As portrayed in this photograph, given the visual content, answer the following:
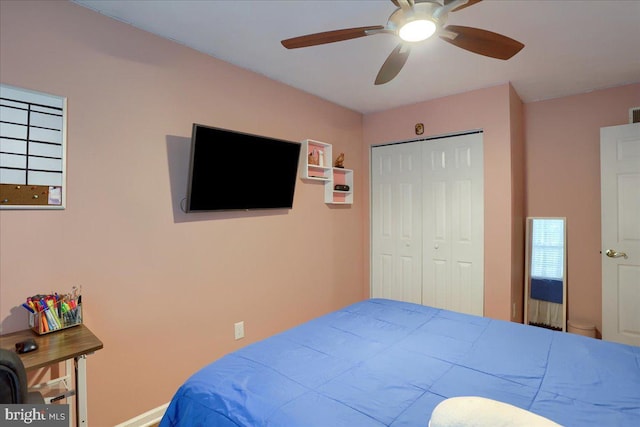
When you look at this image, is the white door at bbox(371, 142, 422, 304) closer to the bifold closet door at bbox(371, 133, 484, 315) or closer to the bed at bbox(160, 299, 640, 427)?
the bifold closet door at bbox(371, 133, 484, 315)

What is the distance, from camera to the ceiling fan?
52.1 inches

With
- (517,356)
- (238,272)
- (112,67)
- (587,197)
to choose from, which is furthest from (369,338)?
(587,197)

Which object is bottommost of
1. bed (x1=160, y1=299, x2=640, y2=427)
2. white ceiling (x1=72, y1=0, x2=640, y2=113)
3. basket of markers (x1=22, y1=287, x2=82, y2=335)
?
bed (x1=160, y1=299, x2=640, y2=427)

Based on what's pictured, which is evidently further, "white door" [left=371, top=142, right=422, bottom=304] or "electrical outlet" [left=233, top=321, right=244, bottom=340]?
"white door" [left=371, top=142, right=422, bottom=304]

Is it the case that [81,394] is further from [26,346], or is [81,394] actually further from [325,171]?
[325,171]

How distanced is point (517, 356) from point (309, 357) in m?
0.96

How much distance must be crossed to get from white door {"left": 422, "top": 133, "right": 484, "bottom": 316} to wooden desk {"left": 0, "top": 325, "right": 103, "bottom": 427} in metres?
2.92

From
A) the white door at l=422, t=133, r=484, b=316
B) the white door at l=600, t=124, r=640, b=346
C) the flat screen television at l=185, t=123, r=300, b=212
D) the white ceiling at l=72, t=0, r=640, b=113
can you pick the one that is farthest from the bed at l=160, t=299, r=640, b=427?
the white ceiling at l=72, t=0, r=640, b=113

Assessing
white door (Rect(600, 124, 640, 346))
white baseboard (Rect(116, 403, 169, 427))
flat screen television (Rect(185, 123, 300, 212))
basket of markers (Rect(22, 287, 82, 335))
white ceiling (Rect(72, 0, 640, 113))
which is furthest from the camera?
white door (Rect(600, 124, 640, 346))

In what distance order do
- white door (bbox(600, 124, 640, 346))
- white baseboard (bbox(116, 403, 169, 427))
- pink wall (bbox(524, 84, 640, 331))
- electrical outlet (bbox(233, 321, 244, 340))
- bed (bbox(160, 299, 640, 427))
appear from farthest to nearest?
pink wall (bbox(524, 84, 640, 331)) < white door (bbox(600, 124, 640, 346)) < electrical outlet (bbox(233, 321, 244, 340)) < white baseboard (bbox(116, 403, 169, 427)) < bed (bbox(160, 299, 640, 427))

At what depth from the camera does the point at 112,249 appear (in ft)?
6.32

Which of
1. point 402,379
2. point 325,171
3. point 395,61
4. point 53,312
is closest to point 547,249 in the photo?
point 325,171

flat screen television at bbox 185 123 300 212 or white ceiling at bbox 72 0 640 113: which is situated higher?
white ceiling at bbox 72 0 640 113

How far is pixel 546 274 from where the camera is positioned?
325 cm
